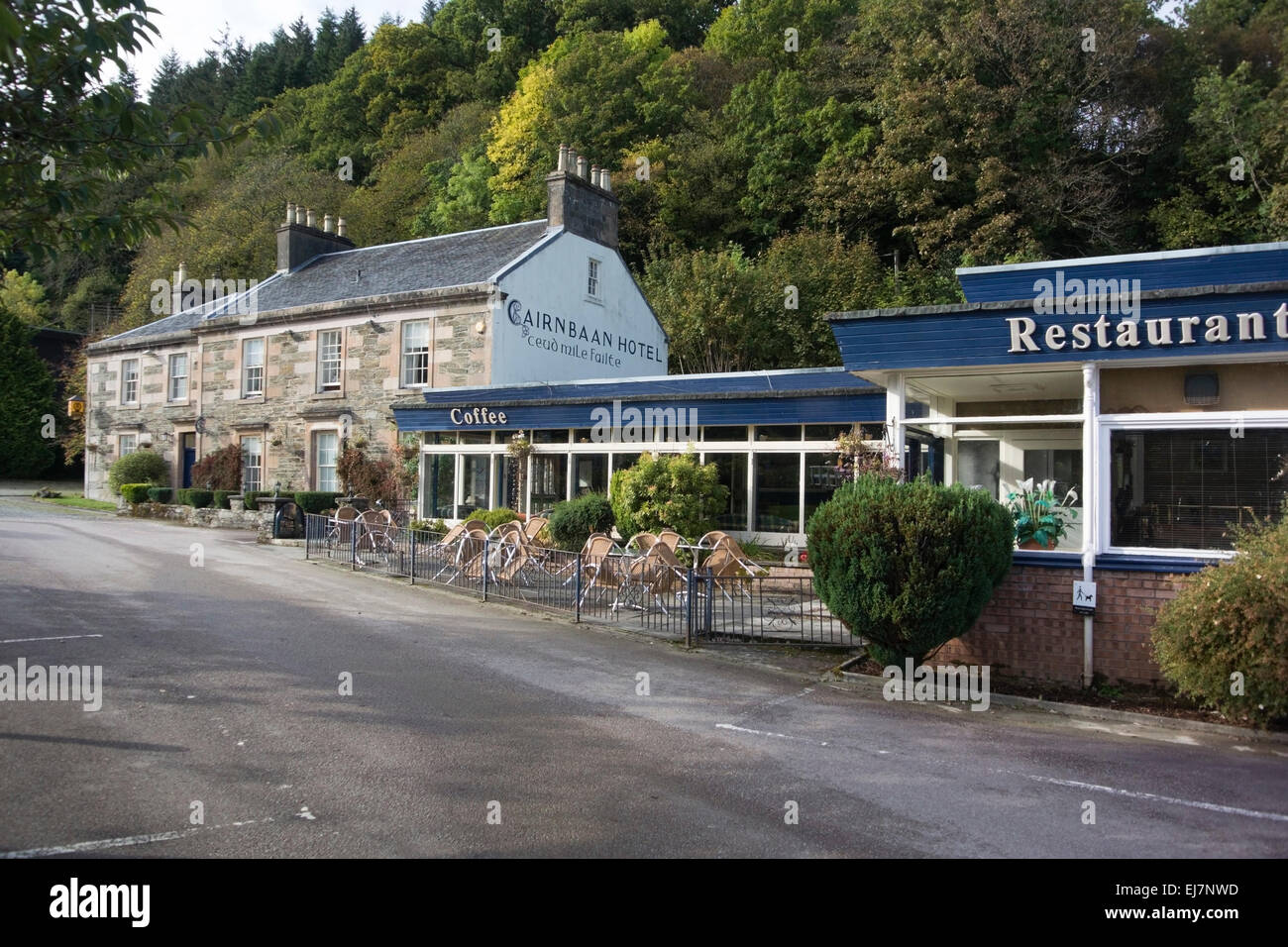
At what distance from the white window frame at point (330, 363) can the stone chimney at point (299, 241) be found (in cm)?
628

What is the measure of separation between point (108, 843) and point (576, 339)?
23.6 meters

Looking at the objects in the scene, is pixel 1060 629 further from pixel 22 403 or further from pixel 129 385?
pixel 22 403

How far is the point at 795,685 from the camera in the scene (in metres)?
9.48

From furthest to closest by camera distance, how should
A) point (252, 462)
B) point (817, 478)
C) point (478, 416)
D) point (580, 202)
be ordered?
point (252, 462)
point (580, 202)
point (478, 416)
point (817, 478)

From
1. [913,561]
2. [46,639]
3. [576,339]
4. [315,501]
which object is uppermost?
[576,339]

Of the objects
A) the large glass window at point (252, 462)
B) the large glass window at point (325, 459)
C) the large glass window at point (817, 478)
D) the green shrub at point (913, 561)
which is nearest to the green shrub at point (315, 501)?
the large glass window at point (325, 459)

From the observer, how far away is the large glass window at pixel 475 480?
23406mm

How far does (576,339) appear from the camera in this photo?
2767cm

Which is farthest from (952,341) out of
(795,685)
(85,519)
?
(85,519)

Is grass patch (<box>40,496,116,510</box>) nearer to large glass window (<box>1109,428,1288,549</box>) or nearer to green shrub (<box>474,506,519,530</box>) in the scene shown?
green shrub (<box>474,506,519,530</box>)

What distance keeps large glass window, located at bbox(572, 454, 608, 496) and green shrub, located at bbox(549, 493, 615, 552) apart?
2728 mm

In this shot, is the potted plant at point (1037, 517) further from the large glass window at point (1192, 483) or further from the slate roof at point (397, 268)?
the slate roof at point (397, 268)

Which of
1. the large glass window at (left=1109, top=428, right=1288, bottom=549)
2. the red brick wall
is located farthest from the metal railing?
the large glass window at (left=1109, top=428, right=1288, bottom=549)

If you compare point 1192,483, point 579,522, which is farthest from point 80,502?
point 1192,483
